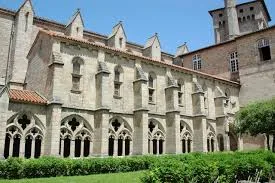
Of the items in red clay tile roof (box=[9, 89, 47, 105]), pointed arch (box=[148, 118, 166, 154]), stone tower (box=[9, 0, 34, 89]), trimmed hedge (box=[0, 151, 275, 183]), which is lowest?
trimmed hedge (box=[0, 151, 275, 183])

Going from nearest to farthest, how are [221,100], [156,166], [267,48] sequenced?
[156,166], [221,100], [267,48]

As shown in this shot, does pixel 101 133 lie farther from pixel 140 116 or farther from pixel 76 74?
pixel 76 74

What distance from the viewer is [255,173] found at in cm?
1280

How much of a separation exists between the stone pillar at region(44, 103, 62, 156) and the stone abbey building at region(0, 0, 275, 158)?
7 cm

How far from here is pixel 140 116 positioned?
24.2 meters

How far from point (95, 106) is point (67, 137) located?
343cm

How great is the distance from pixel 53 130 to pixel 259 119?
17.9 m

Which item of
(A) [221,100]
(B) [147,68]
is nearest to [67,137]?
(B) [147,68]

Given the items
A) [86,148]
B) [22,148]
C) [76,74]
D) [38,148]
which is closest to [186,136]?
[86,148]

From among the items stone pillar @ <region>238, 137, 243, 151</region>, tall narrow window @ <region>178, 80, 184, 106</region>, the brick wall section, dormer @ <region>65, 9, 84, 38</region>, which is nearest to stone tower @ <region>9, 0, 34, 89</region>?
the brick wall section

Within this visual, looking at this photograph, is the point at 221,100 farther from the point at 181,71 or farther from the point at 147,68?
the point at 147,68

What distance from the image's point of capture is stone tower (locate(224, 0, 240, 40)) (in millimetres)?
58500

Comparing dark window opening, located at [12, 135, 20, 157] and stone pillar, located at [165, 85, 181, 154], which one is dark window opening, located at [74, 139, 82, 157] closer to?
dark window opening, located at [12, 135, 20, 157]

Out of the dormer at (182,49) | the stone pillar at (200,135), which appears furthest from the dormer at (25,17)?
the dormer at (182,49)
